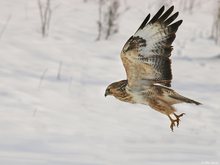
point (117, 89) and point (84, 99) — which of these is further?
point (84, 99)

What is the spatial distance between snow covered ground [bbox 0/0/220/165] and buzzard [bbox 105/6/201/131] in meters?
1.45

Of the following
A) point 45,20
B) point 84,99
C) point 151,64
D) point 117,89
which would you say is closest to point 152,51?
point 151,64

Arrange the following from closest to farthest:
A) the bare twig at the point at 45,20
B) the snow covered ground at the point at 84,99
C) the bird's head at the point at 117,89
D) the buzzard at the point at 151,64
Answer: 1. the buzzard at the point at 151,64
2. the bird's head at the point at 117,89
3. the snow covered ground at the point at 84,99
4. the bare twig at the point at 45,20

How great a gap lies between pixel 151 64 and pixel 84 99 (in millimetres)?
3759

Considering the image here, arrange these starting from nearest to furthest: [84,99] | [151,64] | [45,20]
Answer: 1. [151,64]
2. [84,99]
3. [45,20]

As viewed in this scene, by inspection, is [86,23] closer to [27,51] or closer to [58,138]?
[27,51]

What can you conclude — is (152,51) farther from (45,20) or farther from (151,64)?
(45,20)

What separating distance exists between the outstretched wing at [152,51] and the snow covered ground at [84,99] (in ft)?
4.86

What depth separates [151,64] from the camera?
14.7 feet

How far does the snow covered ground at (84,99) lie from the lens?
626cm

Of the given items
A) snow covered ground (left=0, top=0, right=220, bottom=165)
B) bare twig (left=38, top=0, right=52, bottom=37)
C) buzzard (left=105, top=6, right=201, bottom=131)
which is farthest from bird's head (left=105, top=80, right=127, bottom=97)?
bare twig (left=38, top=0, right=52, bottom=37)

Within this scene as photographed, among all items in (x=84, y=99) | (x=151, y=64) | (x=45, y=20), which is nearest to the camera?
(x=151, y=64)

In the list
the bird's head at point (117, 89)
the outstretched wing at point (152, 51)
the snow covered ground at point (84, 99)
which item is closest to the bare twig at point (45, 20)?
the snow covered ground at point (84, 99)

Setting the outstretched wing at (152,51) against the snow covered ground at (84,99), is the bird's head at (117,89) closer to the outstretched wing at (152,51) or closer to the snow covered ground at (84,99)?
the outstretched wing at (152,51)
